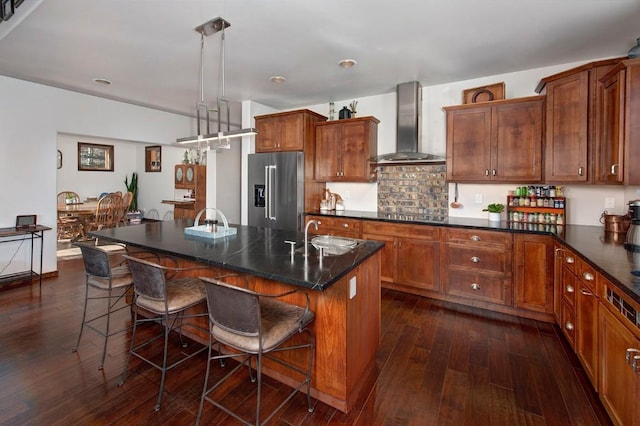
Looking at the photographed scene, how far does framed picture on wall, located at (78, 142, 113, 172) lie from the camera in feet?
26.1

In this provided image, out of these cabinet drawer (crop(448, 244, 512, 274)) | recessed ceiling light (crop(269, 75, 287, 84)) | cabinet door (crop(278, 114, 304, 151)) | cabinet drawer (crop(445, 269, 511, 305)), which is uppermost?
recessed ceiling light (crop(269, 75, 287, 84))

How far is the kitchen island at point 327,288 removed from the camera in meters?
1.68

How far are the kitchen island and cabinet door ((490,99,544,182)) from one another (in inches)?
79.6

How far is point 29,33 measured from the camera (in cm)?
270

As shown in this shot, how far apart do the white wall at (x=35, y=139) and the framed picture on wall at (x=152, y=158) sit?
3821 millimetres

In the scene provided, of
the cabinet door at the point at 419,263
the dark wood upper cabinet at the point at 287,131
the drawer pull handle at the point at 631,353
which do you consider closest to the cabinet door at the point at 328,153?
the dark wood upper cabinet at the point at 287,131

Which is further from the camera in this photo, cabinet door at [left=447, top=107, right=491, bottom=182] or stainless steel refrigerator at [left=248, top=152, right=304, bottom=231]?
stainless steel refrigerator at [left=248, top=152, right=304, bottom=231]

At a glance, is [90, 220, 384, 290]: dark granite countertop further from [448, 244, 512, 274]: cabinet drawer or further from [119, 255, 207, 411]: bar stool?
[448, 244, 512, 274]: cabinet drawer

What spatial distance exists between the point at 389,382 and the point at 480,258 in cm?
178

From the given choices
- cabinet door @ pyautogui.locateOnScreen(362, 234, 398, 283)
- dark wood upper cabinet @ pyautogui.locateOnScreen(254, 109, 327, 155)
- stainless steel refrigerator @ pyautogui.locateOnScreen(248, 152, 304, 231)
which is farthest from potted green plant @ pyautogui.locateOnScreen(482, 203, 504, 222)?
dark wood upper cabinet @ pyautogui.locateOnScreen(254, 109, 327, 155)

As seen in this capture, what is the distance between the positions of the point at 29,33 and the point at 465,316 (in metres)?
4.80

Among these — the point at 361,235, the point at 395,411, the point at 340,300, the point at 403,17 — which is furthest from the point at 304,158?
the point at 395,411

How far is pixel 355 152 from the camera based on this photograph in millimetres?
4199

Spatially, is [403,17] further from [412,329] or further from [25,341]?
[25,341]
